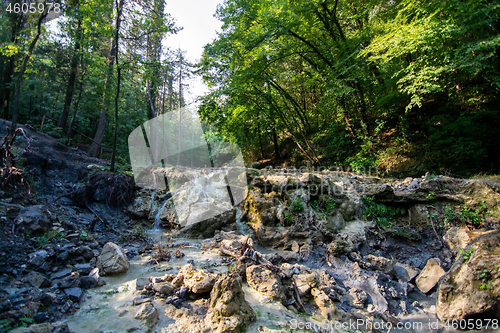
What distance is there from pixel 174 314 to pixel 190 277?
70 centimetres

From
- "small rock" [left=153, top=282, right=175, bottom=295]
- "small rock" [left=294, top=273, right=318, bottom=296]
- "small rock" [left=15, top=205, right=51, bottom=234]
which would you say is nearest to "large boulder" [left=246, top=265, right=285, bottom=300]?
"small rock" [left=294, top=273, right=318, bottom=296]

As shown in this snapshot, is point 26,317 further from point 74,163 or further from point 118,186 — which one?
point 74,163

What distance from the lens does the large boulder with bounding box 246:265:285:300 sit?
4.16 m

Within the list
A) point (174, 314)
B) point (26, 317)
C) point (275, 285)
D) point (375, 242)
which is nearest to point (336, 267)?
point (375, 242)

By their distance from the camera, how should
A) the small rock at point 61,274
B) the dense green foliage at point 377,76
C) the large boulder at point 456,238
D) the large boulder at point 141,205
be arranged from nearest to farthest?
the small rock at point 61,274
the large boulder at point 456,238
the dense green foliage at point 377,76
the large boulder at point 141,205

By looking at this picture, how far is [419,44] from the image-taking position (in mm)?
7008

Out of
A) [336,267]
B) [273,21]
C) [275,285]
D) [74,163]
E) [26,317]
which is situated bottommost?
[336,267]

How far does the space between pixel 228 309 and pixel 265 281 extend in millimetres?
1311

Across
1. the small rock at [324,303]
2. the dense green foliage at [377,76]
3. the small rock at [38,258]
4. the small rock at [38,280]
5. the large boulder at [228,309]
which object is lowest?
the small rock at [324,303]

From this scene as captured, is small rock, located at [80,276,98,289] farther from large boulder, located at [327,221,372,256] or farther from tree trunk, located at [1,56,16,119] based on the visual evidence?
tree trunk, located at [1,56,16,119]

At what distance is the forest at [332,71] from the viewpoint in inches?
281

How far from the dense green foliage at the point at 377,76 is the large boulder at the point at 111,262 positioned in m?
7.90

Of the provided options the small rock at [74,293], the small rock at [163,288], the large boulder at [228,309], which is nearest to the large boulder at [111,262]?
the small rock at [74,293]

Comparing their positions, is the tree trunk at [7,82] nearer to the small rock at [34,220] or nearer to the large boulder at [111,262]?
the small rock at [34,220]
